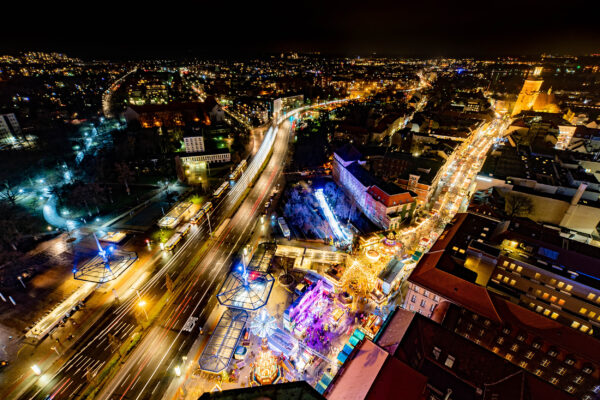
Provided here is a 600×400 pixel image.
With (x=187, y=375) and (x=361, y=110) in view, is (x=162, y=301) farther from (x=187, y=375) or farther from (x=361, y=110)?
(x=361, y=110)

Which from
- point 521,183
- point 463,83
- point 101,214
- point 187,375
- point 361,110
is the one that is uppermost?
point 463,83

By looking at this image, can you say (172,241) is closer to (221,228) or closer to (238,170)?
(221,228)

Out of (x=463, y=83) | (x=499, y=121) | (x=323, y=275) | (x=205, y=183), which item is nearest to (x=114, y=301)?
(x=323, y=275)

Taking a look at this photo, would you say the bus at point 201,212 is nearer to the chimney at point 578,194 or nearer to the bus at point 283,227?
the bus at point 283,227

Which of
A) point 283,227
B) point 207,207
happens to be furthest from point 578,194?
point 207,207

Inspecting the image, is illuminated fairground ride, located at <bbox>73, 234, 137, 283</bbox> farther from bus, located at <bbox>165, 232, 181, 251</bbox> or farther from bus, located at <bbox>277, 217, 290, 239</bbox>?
bus, located at <bbox>277, 217, 290, 239</bbox>
